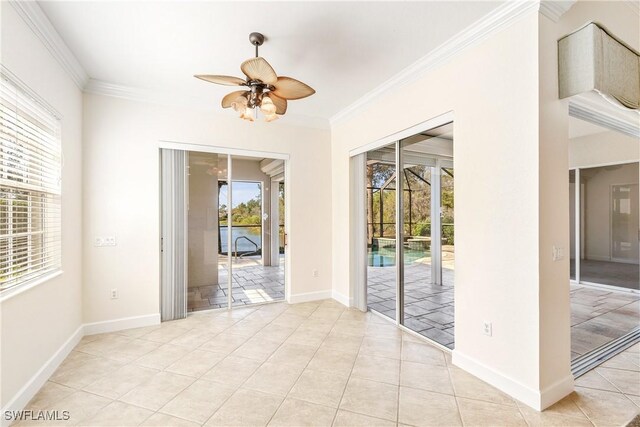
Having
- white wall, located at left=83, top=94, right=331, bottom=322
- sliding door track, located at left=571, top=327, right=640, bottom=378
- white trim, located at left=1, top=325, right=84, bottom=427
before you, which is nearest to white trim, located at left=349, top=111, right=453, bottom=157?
white wall, located at left=83, top=94, right=331, bottom=322

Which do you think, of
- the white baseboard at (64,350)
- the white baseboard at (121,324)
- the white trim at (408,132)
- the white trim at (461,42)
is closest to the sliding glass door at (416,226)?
the white trim at (408,132)

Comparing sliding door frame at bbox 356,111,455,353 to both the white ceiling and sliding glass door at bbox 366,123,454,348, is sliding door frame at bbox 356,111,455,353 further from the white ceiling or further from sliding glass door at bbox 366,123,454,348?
the white ceiling

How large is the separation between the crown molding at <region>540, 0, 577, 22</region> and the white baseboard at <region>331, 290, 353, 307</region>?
12.1ft

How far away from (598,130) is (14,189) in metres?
8.26

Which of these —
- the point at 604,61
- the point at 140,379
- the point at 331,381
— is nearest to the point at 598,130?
the point at 604,61

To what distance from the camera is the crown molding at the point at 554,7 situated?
6.75ft

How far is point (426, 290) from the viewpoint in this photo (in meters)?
3.80

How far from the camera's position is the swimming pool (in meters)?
3.58

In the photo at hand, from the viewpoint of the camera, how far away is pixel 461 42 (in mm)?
2572

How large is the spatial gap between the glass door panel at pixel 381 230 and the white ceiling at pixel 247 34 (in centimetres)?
105

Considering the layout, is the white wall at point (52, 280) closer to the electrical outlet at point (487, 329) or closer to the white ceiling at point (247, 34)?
the white ceiling at point (247, 34)

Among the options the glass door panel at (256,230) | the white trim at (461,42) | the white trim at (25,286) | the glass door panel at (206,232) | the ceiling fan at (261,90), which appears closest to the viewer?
the white trim at (25,286)
